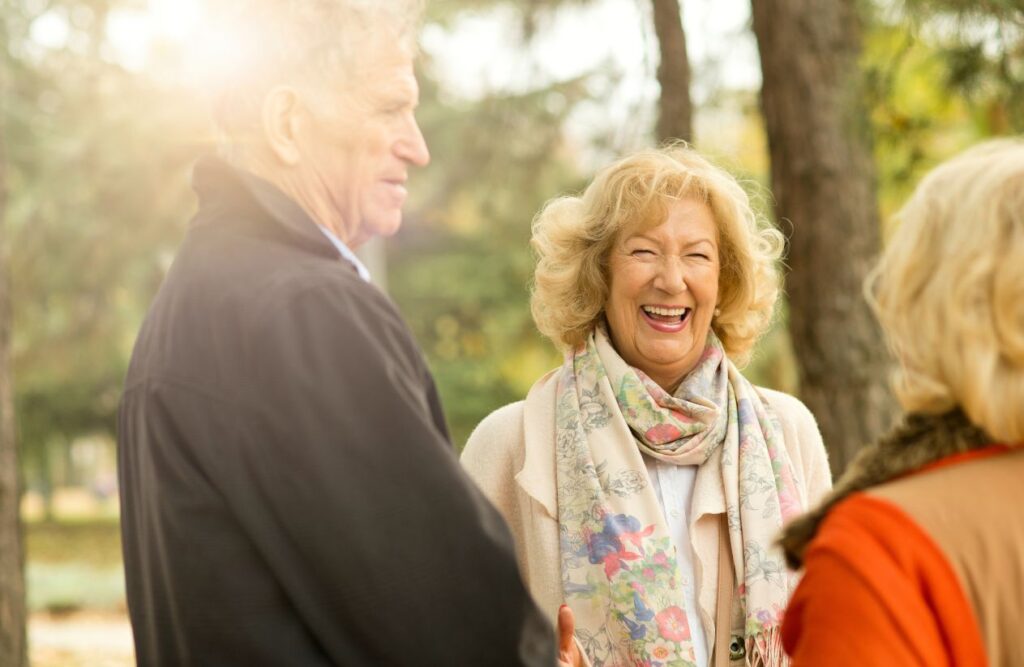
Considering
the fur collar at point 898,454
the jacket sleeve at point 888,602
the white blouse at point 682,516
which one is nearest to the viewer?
the jacket sleeve at point 888,602

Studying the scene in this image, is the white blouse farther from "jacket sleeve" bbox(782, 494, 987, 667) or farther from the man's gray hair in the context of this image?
the man's gray hair

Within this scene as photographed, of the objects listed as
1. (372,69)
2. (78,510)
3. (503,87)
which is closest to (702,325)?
(372,69)

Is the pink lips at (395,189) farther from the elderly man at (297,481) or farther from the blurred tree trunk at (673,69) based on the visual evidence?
the blurred tree trunk at (673,69)

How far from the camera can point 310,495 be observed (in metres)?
1.57

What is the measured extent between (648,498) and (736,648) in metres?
0.38

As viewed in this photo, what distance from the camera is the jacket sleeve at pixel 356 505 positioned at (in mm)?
1574

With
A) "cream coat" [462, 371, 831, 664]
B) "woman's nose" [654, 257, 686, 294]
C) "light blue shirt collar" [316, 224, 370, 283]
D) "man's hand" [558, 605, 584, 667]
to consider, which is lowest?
"man's hand" [558, 605, 584, 667]

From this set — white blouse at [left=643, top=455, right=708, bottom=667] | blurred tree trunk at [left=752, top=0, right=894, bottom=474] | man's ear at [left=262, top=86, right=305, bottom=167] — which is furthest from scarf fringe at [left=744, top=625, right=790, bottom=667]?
blurred tree trunk at [left=752, top=0, right=894, bottom=474]

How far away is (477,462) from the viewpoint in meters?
2.93

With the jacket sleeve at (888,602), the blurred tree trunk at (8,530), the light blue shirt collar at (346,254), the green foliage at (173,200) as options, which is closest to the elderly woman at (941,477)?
the jacket sleeve at (888,602)

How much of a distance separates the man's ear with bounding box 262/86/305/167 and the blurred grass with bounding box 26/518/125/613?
1167 centimetres

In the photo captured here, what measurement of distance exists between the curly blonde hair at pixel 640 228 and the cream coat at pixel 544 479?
0.18 meters

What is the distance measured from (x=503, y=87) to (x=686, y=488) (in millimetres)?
5440

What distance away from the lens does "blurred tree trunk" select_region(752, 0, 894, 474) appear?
201 inches
